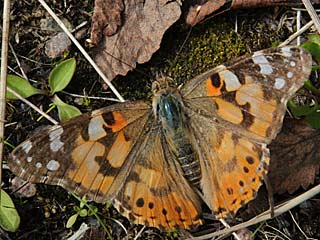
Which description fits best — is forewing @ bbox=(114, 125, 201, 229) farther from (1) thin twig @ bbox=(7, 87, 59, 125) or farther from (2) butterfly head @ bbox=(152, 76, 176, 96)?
(1) thin twig @ bbox=(7, 87, 59, 125)

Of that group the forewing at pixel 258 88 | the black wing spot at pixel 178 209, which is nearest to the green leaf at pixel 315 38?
the forewing at pixel 258 88

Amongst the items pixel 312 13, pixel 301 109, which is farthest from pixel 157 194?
pixel 312 13

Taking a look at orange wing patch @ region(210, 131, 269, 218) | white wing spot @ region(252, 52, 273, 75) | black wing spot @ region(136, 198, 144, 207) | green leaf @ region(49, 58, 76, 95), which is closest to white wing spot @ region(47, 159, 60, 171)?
black wing spot @ region(136, 198, 144, 207)

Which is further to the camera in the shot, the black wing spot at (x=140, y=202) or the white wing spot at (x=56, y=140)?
the black wing spot at (x=140, y=202)

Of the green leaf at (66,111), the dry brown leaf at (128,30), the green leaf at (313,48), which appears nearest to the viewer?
the green leaf at (313,48)

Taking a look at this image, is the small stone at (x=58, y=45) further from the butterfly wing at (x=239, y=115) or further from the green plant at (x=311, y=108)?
the green plant at (x=311, y=108)

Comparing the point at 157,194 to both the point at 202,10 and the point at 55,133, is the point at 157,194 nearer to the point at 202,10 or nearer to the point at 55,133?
the point at 55,133

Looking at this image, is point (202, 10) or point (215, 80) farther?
point (202, 10)

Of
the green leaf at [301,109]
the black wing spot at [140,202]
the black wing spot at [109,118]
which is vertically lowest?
the green leaf at [301,109]
